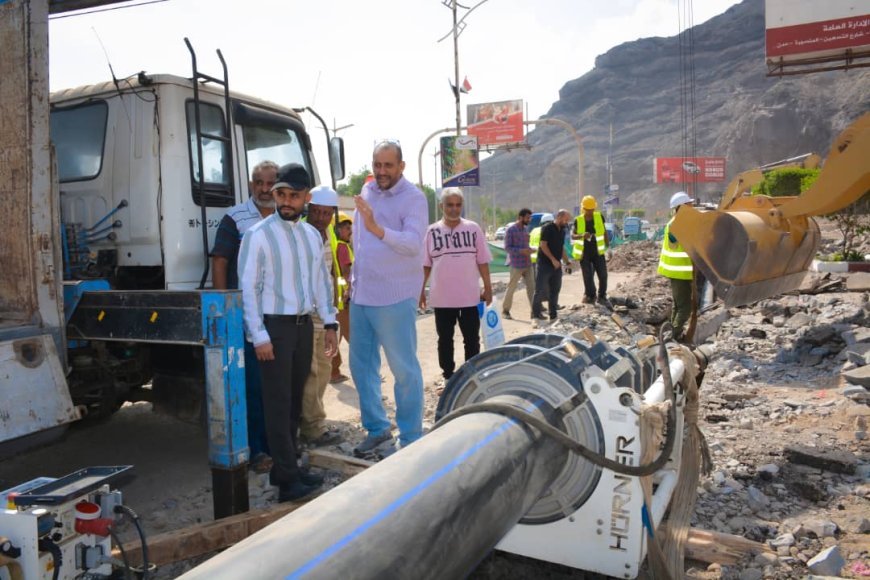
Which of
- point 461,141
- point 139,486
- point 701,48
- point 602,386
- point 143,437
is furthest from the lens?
point 701,48

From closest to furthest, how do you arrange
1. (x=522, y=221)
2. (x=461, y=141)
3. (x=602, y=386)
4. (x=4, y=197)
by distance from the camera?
(x=602, y=386) → (x=4, y=197) → (x=522, y=221) → (x=461, y=141)

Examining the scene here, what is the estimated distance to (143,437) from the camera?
5.00 meters

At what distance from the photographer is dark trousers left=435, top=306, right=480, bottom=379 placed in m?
5.28

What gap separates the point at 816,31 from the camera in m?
23.6

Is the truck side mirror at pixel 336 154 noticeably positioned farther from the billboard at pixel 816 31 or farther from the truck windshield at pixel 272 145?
the billboard at pixel 816 31

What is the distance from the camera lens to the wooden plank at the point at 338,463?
372cm

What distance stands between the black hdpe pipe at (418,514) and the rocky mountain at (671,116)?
2819 inches

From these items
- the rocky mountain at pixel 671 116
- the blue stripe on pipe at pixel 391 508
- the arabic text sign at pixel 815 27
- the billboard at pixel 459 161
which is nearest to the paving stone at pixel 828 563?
the blue stripe on pipe at pixel 391 508

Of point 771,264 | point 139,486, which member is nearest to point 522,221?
point 771,264

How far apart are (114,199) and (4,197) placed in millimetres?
1125

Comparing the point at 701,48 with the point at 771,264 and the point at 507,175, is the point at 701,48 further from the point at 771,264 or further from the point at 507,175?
the point at 771,264

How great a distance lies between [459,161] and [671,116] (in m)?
88.5

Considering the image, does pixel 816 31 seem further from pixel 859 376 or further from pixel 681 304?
pixel 859 376

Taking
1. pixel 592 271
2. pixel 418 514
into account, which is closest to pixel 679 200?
pixel 592 271
